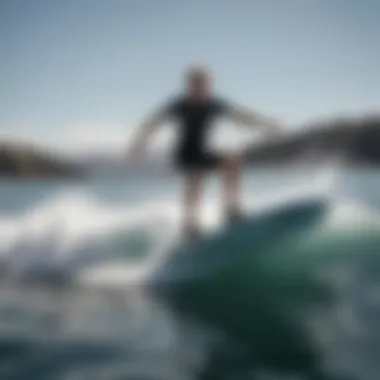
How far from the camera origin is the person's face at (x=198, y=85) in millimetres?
1569

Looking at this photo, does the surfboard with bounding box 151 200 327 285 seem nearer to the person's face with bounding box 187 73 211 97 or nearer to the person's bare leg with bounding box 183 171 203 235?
the person's bare leg with bounding box 183 171 203 235

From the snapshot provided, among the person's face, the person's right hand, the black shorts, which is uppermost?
the person's face

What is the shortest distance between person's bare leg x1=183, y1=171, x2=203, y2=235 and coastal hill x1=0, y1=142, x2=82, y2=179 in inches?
10.4

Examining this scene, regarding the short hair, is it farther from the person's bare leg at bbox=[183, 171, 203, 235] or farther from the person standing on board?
the person's bare leg at bbox=[183, 171, 203, 235]

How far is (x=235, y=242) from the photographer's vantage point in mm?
1555

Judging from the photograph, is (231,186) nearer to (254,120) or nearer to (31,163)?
(254,120)

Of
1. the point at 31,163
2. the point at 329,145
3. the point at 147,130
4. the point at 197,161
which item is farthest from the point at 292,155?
the point at 31,163

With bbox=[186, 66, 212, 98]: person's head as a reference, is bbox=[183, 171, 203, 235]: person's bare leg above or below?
below

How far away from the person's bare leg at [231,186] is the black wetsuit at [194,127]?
3 centimetres

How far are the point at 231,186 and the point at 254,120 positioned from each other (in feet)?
0.54

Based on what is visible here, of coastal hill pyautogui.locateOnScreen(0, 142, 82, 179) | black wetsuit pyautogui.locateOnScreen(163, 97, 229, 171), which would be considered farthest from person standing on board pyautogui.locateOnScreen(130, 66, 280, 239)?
coastal hill pyautogui.locateOnScreen(0, 142, 82, 179)

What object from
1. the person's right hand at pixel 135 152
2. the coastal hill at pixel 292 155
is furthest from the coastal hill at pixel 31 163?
the person's right hand at pixel 135 152

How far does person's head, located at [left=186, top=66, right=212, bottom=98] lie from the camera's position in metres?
1.57

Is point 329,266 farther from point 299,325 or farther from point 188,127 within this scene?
point 188,127
